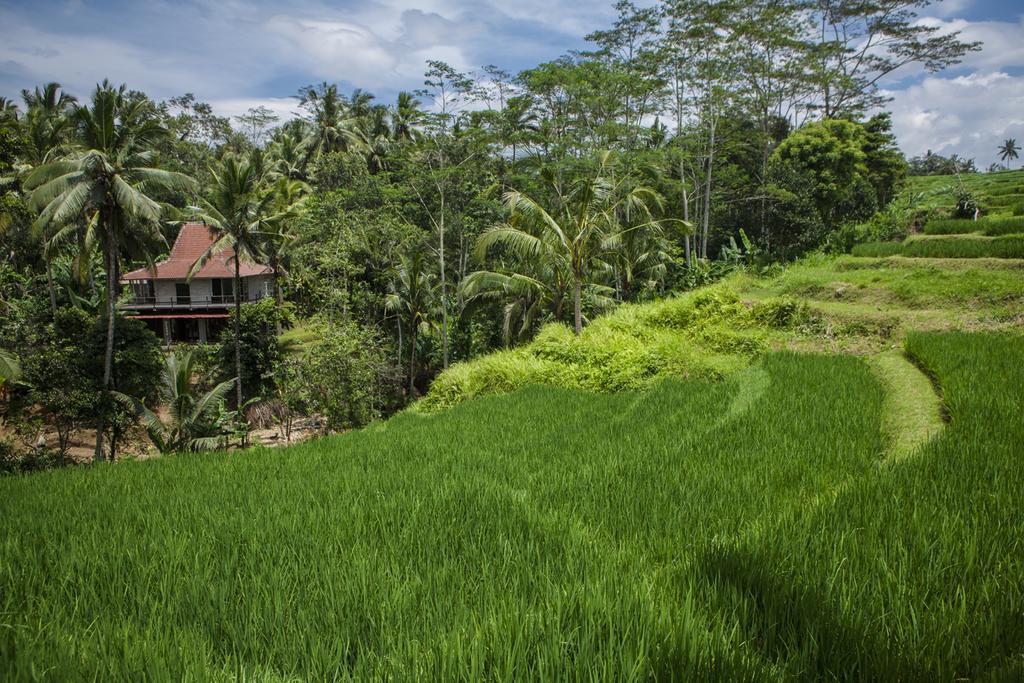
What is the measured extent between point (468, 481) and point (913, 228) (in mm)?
18334

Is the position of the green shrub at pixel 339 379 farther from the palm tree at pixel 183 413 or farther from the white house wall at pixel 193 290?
the white house wall at pixel 193 290

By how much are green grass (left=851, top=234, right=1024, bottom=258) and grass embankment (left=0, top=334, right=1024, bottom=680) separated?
25.7ft

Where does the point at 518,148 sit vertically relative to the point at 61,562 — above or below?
above

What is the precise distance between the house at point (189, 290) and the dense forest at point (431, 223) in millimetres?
2015

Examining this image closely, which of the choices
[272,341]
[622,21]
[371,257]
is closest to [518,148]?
[622,21]

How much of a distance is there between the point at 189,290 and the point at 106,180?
12931 mm

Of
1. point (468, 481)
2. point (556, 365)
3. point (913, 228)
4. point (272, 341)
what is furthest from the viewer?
point (272, 341)

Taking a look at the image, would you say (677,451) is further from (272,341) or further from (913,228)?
(272,341)

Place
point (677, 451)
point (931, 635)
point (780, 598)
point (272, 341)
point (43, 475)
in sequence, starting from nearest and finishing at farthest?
1. point (931, 635)
2. point (780, 598)
3. point (677, 451)
4. point (43, 475)
5. point (272, 341)

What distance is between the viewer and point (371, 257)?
21656 millimetres

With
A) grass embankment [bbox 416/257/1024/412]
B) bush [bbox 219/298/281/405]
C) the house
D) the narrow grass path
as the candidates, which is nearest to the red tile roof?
the house

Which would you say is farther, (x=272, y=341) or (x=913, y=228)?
(x=272, y=341)

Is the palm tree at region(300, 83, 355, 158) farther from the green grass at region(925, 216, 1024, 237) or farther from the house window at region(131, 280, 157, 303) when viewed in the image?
the green grass at region(925, 216, 1024, 237)

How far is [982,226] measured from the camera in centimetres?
1360
